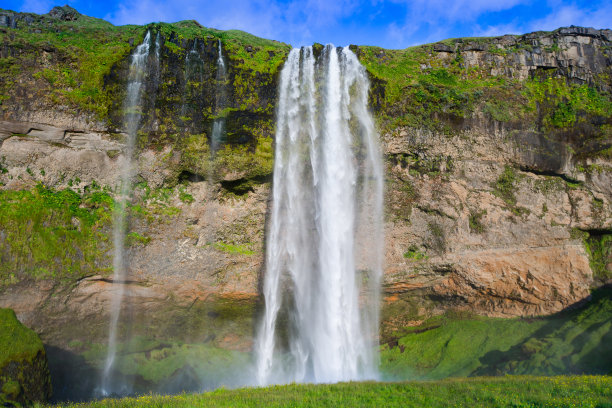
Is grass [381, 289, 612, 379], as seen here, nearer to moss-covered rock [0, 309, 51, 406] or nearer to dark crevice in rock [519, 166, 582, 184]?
dark crevice in rock [519, 166, 582, 184]

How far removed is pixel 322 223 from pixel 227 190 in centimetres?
442

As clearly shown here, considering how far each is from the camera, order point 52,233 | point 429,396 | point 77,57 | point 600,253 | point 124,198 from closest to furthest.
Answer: point 429,396 < point 52,233 < point 124,198 < point 77,57 < point 600,253

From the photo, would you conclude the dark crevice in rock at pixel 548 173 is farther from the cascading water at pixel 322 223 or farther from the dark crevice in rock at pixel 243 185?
the dark crevice in rock at pixel 243 185

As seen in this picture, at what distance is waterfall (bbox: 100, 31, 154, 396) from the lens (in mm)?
16047

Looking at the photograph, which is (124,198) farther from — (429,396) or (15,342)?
(429,396)

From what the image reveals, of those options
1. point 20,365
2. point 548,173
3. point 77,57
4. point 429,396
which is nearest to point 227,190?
point 77,57

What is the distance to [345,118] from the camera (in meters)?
17.8

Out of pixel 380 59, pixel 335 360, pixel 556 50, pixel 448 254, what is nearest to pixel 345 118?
pixel 380 59

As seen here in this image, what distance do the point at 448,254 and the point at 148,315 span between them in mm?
13248

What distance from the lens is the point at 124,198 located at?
16812 mm

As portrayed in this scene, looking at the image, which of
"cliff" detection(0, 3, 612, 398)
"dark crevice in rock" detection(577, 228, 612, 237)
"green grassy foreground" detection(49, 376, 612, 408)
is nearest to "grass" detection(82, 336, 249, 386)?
"cliff" detection(0, 3, 612, 398)

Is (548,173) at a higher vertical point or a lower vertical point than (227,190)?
higher

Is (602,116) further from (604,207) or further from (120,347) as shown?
(120,347)

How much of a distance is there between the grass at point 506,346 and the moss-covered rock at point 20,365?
40.7 feet
